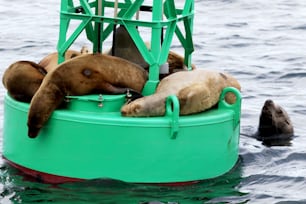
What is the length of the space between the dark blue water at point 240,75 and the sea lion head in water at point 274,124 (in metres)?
0.16

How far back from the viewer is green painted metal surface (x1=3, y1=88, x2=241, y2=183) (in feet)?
32.9

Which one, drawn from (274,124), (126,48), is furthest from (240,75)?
(126,48)

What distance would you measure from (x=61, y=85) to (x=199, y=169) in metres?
1.66

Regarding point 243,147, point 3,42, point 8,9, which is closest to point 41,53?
point 3,42

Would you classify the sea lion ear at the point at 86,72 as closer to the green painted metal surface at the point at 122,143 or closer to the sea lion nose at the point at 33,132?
the green painted metal surface at the point at 122,143

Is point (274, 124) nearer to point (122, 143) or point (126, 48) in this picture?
point (126, 48)

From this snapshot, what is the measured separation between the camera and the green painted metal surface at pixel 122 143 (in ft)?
32.9

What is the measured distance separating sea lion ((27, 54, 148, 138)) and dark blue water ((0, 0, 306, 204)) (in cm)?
82

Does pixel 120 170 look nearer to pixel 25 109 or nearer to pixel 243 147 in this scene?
pixel 25 109

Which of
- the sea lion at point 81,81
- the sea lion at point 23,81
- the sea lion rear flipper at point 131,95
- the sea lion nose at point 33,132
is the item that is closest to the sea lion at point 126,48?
the sea lion at point 81,81

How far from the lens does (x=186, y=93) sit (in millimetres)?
10398

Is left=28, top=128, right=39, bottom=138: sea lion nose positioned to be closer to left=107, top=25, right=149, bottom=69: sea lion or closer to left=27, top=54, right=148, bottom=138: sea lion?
left=27, top=54, right=148, bottom=138: sea lion

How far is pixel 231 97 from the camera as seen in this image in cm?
1095

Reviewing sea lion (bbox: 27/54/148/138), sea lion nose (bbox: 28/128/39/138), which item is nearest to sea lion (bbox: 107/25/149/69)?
sea lion (bbox: 27/54/148/138)
